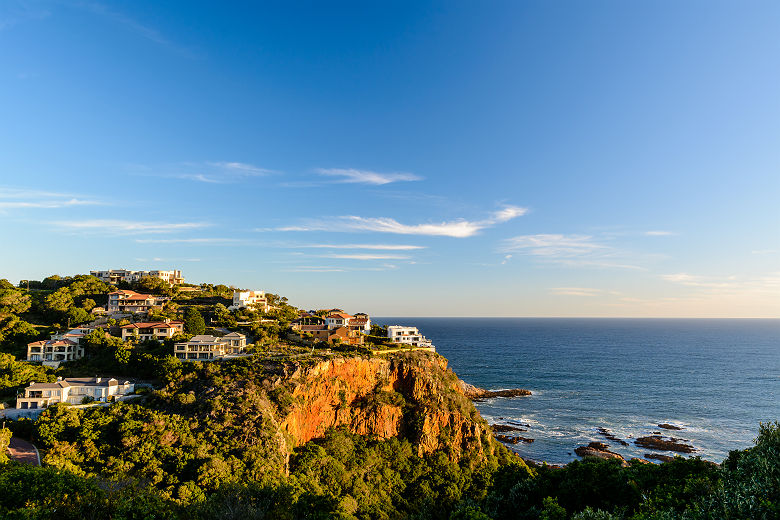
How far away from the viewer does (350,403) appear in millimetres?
62344

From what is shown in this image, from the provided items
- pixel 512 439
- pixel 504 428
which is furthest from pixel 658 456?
pixel 504 428

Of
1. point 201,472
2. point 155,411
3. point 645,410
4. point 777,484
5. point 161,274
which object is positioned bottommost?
point 645,410

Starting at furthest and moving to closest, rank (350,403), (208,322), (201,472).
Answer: (208,322) → (350,403) → (201,472)

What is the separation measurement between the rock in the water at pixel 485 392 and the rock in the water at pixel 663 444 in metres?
35.8

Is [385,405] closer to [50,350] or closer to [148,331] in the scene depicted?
[148,331]

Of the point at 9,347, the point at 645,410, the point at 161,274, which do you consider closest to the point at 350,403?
the point at 9,347

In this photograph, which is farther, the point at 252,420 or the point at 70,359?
the point at 70,359

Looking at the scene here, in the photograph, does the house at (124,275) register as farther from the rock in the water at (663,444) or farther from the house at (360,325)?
the rock in the water at (663,444)

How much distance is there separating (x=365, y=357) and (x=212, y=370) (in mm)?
23475

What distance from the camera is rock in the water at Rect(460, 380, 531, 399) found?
109 m

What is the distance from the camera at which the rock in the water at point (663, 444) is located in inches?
2926

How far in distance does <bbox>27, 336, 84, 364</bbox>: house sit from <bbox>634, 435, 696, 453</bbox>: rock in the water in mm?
102549

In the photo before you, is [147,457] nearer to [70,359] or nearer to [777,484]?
[70,359]

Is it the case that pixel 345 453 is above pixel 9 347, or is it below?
below
